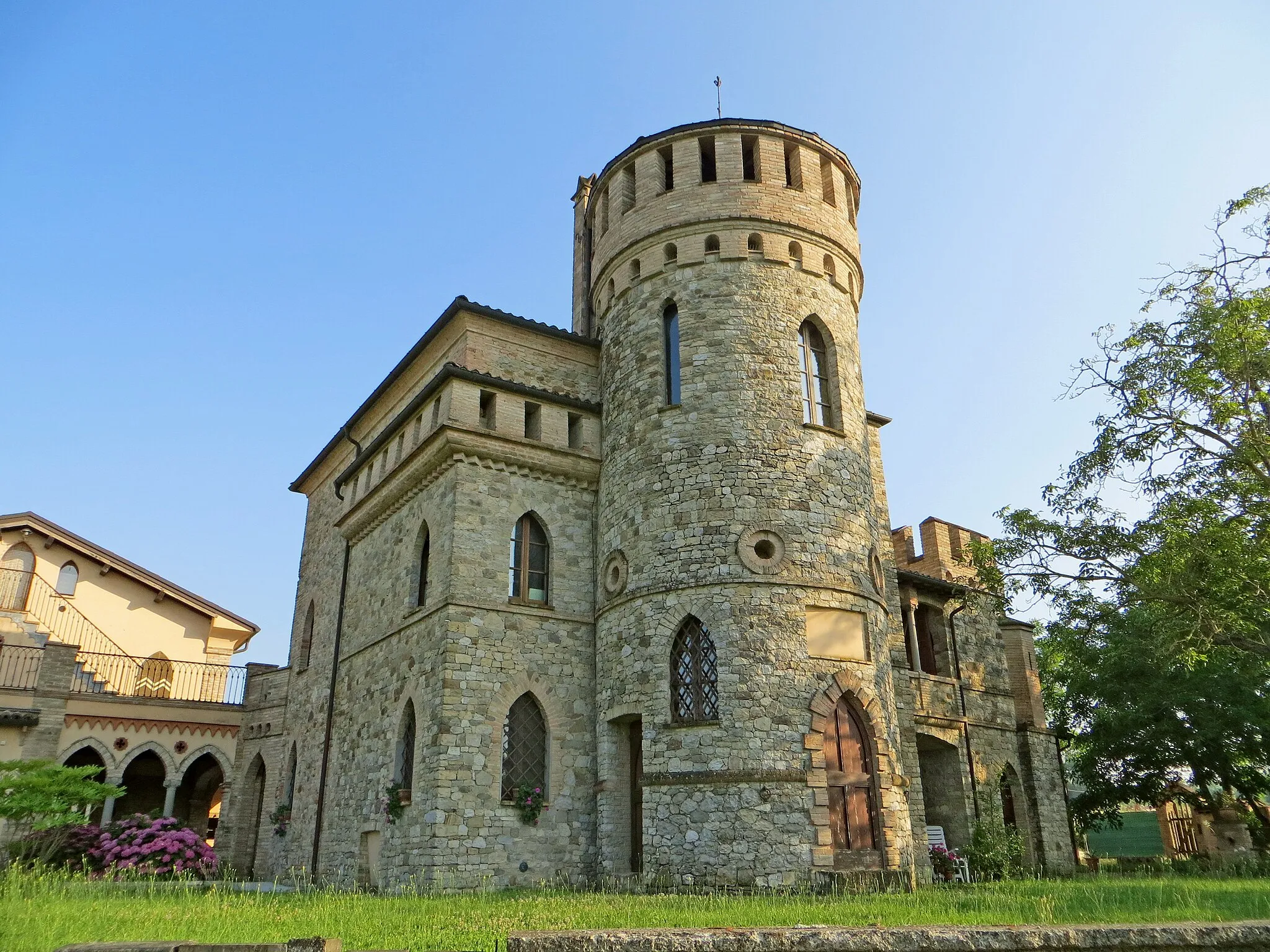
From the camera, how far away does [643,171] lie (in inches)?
714

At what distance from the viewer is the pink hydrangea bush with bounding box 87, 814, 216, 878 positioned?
16.6 m

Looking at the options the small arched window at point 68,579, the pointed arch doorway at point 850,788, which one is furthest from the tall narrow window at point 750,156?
the small arched window at point 68,579

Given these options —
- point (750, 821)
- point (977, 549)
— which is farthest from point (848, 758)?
point (977, 549)

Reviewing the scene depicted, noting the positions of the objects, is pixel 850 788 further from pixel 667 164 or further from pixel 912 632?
pixel 667 164

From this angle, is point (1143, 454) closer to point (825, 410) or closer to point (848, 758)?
point (825, 410)

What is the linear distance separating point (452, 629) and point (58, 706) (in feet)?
43.5

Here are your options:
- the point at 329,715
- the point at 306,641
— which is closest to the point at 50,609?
the point at 306,641

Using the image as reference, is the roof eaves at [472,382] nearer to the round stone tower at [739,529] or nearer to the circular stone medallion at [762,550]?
the round stone tower at [739,529]

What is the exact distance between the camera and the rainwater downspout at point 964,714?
19922 millimetres

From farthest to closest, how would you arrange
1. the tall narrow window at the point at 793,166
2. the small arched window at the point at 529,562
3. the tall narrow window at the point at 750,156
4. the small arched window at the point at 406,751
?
the tall narrow window at the point at 793,166 < the tall narrow window at the point at 750,156 < the small arched window at the point at 529,562 < the small arched window at the point at 406,751

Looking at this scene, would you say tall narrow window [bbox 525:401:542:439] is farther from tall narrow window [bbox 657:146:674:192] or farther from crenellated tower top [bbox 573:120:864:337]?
tall narrow window [bbox 657:146:674:192]

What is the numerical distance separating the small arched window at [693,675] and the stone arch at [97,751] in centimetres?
1559

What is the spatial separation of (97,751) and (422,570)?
11.7 m

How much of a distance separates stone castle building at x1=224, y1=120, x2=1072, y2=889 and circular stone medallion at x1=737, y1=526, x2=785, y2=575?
3cm
